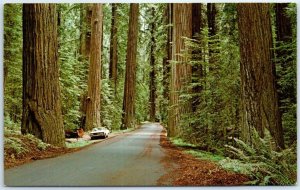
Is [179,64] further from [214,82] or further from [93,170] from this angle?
[93,170]

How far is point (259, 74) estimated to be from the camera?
5.46m

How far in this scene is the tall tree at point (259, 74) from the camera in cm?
545

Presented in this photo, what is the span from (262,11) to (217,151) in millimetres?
1879

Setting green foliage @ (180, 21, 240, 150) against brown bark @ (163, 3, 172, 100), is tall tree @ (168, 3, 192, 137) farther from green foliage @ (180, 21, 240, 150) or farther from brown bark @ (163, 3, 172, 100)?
brown bark @ (163, 3, 172, 100)

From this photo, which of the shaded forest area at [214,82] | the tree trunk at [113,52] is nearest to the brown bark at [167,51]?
the shaded forest area at [214,82]

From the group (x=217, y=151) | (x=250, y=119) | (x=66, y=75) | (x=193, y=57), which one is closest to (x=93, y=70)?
(x=66, y=75)

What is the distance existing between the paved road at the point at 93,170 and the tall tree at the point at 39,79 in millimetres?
622

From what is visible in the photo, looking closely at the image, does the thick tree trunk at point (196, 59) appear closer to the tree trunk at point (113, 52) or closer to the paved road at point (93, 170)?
the paved road at point (93, 170)

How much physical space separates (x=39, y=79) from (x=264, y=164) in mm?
3029

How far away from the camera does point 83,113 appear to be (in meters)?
10.2

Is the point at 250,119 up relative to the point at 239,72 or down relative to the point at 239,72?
down

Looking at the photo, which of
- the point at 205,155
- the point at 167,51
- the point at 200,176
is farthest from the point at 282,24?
the point at 167,51

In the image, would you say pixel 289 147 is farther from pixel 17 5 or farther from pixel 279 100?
pixel 17 5

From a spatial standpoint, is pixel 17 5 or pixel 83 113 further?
pixel 83 113
